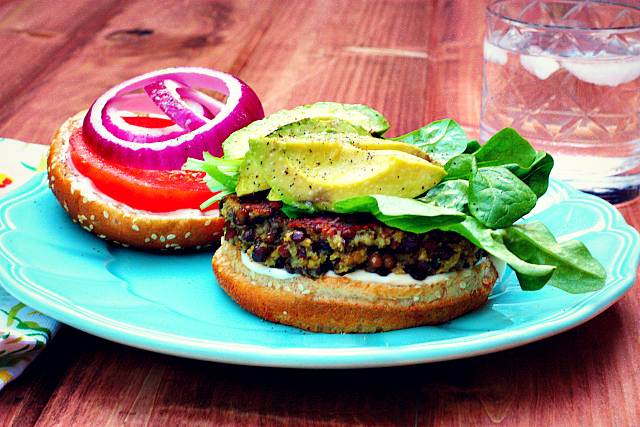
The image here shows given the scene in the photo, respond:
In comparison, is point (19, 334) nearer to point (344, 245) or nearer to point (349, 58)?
point (344, 245)

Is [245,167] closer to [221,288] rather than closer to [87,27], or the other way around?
[221,288]

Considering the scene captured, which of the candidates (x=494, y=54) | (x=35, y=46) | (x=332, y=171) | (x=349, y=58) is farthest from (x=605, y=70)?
(x=35, y=46)

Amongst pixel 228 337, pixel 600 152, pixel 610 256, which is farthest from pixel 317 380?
pixel 600 152

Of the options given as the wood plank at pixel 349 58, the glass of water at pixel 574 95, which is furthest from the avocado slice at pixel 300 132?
the wood plank at pixel 349 58

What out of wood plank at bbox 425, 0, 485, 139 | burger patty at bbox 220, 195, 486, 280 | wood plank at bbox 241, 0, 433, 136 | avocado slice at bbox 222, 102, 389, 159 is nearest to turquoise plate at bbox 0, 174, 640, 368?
burger patty at bbox 220, 195, 486, 280

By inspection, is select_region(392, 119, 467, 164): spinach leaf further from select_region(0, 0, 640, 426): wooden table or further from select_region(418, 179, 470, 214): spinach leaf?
select_region(0, 0, 640, 426): wooden table
